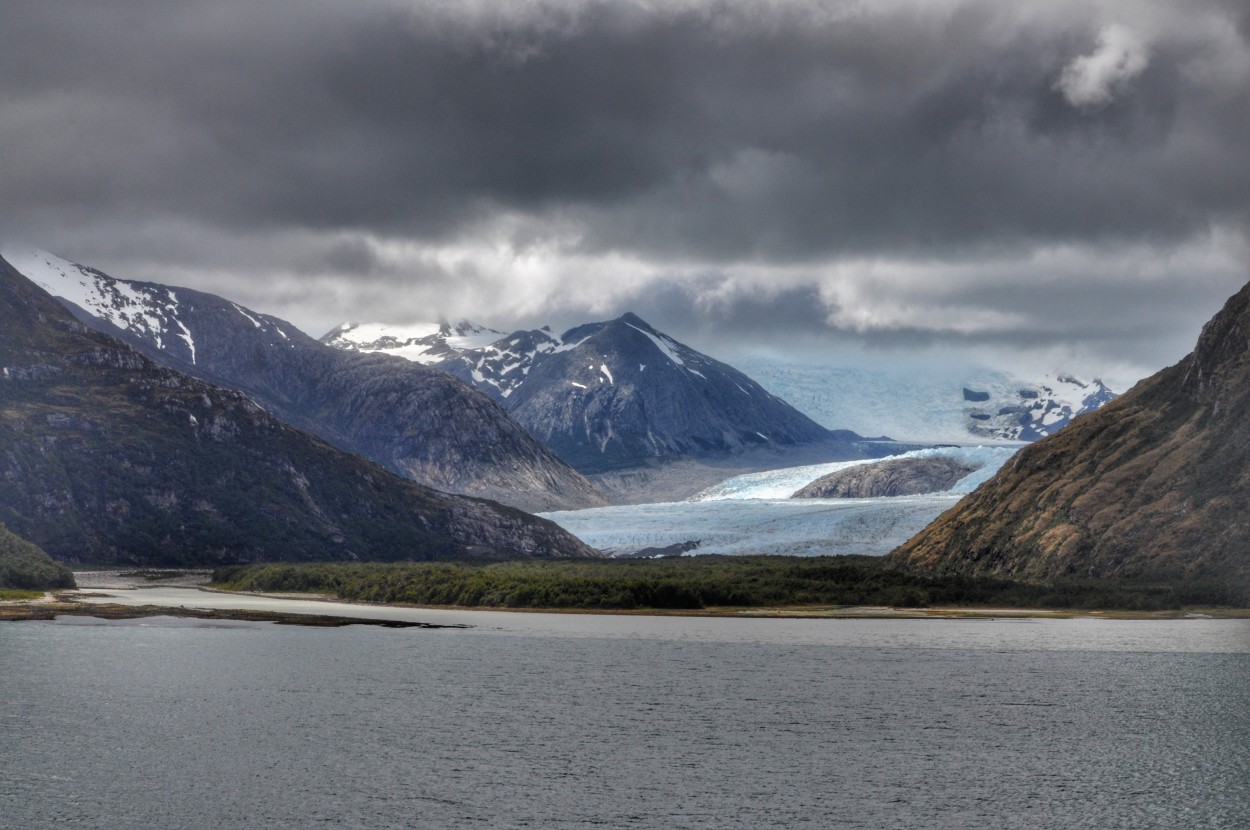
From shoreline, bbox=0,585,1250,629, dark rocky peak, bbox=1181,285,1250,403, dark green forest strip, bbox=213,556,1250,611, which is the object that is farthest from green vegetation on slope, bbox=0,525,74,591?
dark rocky peak, bbox=1181,285,1250,403

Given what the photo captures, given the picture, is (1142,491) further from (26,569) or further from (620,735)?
(26,569)

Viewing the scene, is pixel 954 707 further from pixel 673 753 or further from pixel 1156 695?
pixel 673 753

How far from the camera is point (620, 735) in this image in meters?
63.2

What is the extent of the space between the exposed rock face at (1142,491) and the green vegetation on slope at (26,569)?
12591 cm

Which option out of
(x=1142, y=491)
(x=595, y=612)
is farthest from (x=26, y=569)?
(x=1142, y=491)

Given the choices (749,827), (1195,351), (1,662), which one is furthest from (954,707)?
(1195,351)

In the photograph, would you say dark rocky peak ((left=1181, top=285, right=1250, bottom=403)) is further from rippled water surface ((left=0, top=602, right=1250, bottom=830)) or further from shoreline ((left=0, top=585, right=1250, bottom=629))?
rippled water surface ((left=0, top=602, right=1250, bottom=830))

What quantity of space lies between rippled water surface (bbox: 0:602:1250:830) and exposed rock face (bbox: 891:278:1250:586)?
4107 centimetres

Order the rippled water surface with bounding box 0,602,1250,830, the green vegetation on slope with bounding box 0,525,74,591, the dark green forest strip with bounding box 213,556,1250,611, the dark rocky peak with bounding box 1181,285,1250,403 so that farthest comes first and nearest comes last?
the green vegetation on slope with bounding box 0,525,74,591 → the dark rocky peak with bounding box 1181,285,1250,403 → the dark green forest strip with bounding box 213,556,1250,611 → the rippled water surface with bounding box 0,602,1250,830

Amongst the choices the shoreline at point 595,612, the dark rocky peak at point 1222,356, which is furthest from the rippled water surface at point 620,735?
the dark rocky peak at point 1222,356

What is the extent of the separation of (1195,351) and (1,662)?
153285 mm

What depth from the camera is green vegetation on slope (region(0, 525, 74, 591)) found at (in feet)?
562

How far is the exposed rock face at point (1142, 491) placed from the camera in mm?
147625

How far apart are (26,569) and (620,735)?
138 metres
